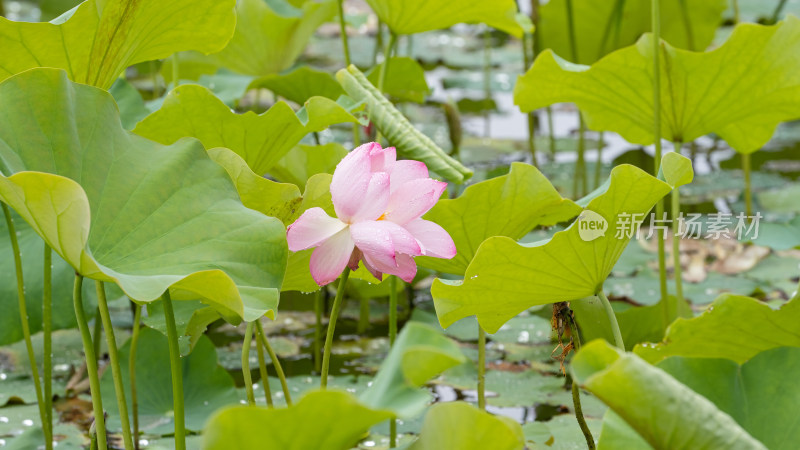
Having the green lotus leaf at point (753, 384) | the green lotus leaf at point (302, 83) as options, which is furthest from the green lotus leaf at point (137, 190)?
the green lotus leaf at point (302, 83)

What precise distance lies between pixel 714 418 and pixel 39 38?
0.75 metres

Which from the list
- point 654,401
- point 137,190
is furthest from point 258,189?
point 654,401

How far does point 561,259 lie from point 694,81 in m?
0.57

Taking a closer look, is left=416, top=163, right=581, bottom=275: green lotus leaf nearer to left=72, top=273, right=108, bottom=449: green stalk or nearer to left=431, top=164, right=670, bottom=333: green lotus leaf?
left=431, top=164, right=670, bottom=333: green lotus leaf

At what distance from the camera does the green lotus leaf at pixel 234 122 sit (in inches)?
42.5

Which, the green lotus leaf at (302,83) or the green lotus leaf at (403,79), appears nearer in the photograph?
the green lotus leaf at (302,83)

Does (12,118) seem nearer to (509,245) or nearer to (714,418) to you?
(509,245)

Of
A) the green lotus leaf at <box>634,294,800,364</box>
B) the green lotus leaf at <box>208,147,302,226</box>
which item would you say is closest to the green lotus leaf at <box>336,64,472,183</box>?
the green lotus leaf at <box>208,147,302,226</box>

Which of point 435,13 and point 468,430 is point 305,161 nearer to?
point 435,13

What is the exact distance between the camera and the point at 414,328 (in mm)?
607

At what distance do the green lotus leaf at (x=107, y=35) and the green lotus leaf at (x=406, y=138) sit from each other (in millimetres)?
182

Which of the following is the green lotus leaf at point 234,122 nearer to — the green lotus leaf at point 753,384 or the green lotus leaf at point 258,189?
the green lotus leaf at point 258,189

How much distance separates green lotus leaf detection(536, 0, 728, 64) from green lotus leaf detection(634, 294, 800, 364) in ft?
5.40

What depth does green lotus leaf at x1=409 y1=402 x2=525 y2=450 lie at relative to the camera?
0.62 m
